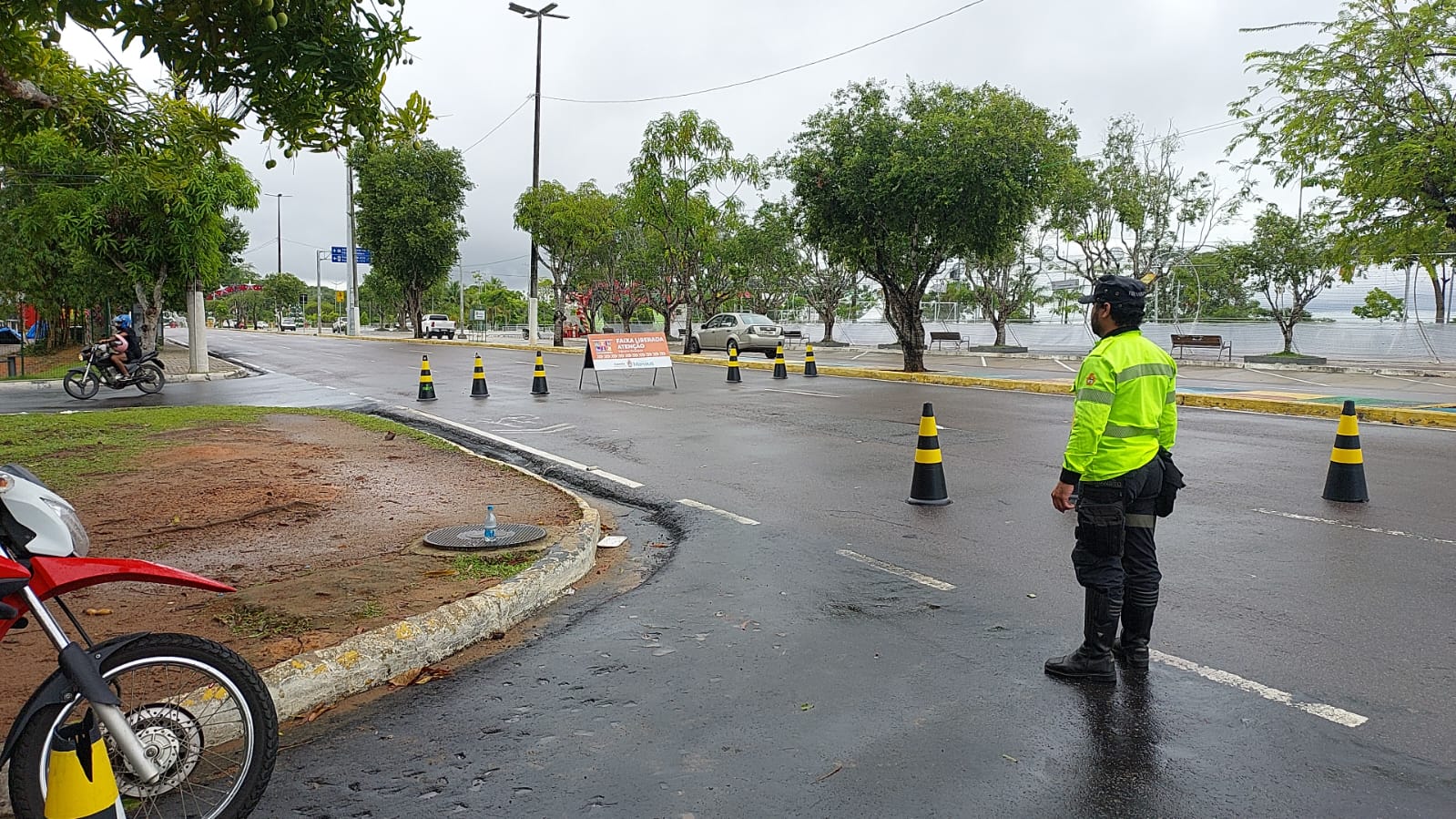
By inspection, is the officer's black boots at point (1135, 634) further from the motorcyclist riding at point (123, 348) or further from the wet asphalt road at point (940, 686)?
the motorcyclist riding at point (123, 348)

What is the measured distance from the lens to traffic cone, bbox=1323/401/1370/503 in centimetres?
775

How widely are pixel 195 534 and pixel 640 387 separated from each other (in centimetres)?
1310

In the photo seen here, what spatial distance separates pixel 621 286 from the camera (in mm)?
48812

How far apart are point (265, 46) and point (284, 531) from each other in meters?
3.28

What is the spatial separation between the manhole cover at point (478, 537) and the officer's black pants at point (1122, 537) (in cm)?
355

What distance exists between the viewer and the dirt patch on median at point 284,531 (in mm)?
4578

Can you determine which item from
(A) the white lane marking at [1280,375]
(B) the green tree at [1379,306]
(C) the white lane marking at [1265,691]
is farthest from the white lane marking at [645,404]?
(B) the green tree at [1379,306]

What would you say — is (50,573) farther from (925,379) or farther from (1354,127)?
(925,379)

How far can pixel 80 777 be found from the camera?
2.56m

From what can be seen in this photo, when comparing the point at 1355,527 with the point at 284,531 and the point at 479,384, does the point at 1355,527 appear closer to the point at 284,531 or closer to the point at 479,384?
the point at 284,531

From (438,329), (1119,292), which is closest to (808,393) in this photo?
(1119,292)

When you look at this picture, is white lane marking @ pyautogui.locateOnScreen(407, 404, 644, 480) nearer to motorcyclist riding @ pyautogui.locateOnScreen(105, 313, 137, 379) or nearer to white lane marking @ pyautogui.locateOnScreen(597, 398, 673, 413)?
white lane marking @ pyautogui.locateOnScreen(597, 398, 673, 413)

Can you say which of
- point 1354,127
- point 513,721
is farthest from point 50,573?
point 1354,127

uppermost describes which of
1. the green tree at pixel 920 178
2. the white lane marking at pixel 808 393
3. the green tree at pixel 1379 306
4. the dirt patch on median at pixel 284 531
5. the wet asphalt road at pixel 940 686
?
the green tree at pixel 920 178
